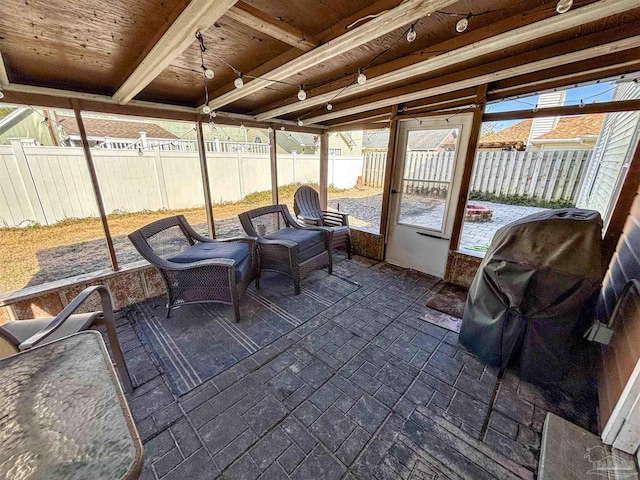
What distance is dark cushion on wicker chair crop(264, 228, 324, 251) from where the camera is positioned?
291 cm

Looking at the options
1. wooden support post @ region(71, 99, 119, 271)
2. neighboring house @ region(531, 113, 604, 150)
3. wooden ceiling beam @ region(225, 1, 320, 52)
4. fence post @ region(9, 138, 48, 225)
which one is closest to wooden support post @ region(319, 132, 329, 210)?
wooden ceiling beam @ region(225, 1, 320, 52)

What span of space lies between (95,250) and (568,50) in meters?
5.17

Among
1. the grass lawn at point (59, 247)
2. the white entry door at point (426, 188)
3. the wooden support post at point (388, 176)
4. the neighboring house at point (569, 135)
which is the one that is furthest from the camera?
the neighboring house at point (569, 135)

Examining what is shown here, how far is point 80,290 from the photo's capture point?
7.73 feet

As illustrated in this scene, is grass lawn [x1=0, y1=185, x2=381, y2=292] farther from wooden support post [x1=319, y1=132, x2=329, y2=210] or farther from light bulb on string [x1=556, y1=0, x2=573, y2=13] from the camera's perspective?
light bulb on string [x1=556, y1=0, x2=573, y2=13]

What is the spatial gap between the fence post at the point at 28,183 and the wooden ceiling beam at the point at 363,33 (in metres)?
3.17

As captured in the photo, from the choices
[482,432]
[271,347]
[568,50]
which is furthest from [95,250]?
[568,50]

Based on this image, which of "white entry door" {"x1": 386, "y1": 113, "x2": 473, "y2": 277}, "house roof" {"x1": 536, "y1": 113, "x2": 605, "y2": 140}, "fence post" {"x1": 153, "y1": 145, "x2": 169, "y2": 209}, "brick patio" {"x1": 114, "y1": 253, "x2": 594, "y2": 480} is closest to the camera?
"brick patio" {"x1": 114, "y1": 253, "x2": 594, "y2": 480}

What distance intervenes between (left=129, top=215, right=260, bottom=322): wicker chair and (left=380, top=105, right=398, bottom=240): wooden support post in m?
2.01

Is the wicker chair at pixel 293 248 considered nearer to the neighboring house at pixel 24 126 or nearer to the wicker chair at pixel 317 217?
the wicker chair at pixel 317 217

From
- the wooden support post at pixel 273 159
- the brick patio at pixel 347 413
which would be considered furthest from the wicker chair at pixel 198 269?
the wooden support post at pixel 273 159

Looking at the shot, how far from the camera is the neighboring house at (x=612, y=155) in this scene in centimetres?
218

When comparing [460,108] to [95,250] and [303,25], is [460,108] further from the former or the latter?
[95,250]

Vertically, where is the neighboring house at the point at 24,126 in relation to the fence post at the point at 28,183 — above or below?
above
